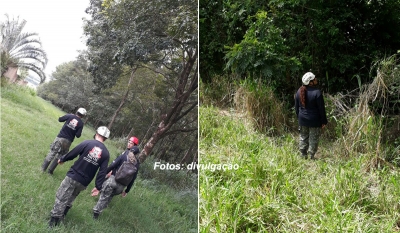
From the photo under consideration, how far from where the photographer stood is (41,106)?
132cm

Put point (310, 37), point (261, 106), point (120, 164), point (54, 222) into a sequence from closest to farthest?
point (54, 222) < point (120, 164) < point (261, 106) < point (310, 37)

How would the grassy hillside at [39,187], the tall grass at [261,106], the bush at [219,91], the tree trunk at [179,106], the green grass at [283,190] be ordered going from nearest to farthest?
the grassy hillside at [39,187] → the tree trunk at [179,106] → the green grass at [283,190] → the tall grass at [261,106] → the bush at [219,91]

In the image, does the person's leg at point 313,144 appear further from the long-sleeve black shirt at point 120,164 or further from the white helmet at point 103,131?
the white helmet at point 103,131

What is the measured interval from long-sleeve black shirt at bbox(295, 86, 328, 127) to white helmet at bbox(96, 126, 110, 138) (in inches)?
91.2

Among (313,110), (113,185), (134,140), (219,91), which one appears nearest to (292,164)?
(313,110)

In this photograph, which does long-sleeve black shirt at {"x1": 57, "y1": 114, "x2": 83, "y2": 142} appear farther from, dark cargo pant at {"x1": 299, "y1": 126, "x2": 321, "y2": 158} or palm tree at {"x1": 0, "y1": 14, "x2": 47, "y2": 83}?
dark cargo pant at {"x1": 299, "y1": 126, "x2": 321, "y2": 158}

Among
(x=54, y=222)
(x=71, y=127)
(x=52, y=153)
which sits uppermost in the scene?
(x=71, y=127)

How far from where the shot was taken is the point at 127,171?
1.42 m

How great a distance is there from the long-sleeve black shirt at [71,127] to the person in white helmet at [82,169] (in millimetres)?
48

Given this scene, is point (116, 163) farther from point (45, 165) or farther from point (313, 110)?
point (313, 110)

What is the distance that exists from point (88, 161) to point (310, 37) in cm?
316

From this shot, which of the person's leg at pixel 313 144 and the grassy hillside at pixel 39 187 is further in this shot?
the person's leg at pixel 313 144

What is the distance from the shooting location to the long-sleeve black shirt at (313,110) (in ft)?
10.2

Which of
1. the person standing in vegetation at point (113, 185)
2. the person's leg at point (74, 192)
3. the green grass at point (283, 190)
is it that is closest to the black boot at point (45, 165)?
the person's leg at point (74, 192)
